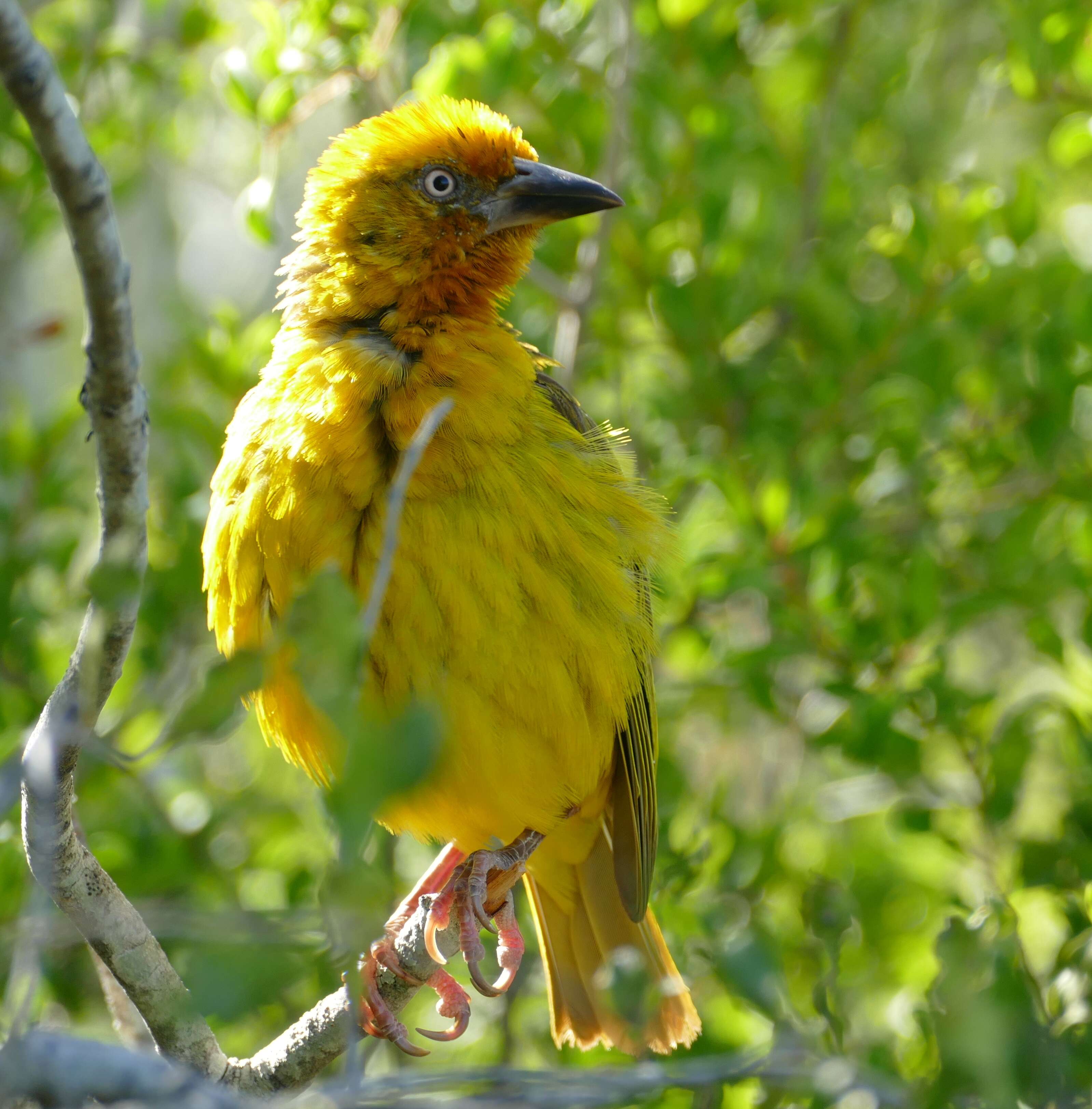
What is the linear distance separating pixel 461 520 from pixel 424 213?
36.2 inches

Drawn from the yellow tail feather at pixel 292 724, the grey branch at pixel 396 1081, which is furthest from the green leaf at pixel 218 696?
the yellow tail feather at pixel 292 724

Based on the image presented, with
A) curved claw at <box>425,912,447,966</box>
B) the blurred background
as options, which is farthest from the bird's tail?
curved claw at <box>425,912,447,966</box>

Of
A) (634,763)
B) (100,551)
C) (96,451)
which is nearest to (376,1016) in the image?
(634,763)

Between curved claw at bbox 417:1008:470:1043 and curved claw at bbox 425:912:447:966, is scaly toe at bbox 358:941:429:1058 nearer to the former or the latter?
curved claw at bbox 417:1008:470:1043

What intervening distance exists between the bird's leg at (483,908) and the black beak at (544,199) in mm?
1646

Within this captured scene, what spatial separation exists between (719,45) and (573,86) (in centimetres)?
52

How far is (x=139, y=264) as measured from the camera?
322 inches

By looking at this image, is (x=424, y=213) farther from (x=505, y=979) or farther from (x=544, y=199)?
(x=505, y=979)

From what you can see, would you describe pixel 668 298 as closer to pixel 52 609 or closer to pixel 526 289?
pixel 526 289

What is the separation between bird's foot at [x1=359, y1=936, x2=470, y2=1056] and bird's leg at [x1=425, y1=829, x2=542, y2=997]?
6 centimetres

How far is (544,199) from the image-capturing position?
3199 millimetres

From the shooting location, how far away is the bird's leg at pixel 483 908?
2.98 meters

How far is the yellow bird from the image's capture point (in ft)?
8.63

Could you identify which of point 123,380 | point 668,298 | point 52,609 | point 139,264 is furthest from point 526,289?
point 139,264
